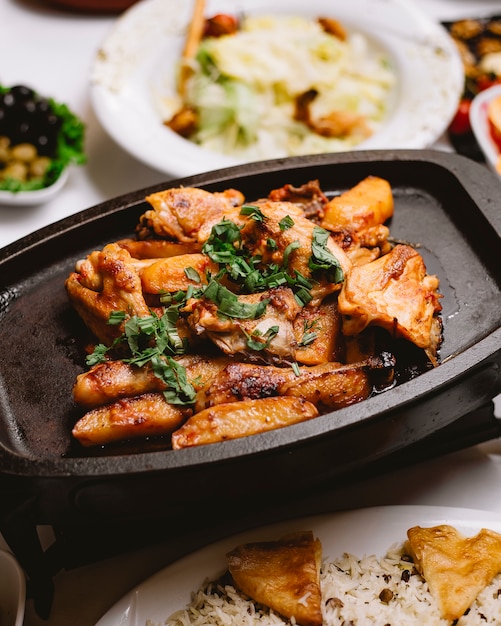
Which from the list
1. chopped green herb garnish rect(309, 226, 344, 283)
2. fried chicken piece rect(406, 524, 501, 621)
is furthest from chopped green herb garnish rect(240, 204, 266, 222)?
fried chicken piece rect(406, 524, 501, 621)

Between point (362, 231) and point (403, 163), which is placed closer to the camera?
point (362, 231)

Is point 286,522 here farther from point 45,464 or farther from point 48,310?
point 48,310

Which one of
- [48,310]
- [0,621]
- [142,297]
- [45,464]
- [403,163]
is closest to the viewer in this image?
[45,464]

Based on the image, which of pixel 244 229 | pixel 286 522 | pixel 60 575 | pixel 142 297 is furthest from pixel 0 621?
pixel 244 229

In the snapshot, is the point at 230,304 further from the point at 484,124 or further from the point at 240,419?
the point at 484,124

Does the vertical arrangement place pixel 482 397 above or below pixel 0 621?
above

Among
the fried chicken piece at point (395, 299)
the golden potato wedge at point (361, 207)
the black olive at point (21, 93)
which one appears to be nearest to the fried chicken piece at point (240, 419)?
the fried chicken piece at point (395, 299)
